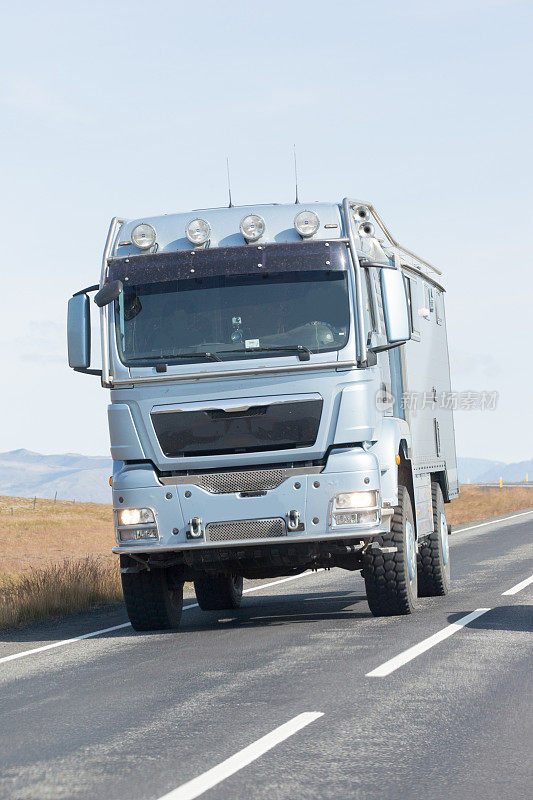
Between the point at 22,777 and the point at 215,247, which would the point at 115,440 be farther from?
the point at 22,777

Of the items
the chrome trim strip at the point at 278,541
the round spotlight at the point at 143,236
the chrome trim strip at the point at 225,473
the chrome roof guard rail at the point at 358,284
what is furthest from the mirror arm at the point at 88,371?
the chrome roof guard rail at the point at 358,284

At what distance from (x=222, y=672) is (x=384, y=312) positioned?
146 inches

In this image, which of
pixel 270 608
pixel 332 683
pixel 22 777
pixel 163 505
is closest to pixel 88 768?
pixel 22 777

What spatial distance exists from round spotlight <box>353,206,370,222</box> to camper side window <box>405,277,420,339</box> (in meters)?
1.92

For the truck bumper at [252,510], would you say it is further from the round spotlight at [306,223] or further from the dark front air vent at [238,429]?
the round spotlight at [306,223]

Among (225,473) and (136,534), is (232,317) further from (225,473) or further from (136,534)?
(136,534)

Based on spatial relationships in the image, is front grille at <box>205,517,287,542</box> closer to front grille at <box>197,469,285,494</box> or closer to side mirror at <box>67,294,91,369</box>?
front grille at <box>197,469,285,494</box>

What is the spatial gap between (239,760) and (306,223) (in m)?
6.34

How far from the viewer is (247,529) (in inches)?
423

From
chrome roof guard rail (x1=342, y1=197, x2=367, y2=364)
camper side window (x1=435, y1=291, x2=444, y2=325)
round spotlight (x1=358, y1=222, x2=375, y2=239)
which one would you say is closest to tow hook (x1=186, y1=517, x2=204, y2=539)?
chrome roof guard rail (x1=342, y1=197, x2=367, y2=364)

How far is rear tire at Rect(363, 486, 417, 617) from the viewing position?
37.7ft

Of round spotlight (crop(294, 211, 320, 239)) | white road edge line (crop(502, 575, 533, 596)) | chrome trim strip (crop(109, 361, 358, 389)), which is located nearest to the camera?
chrome trim strip (crop(109, 361, 358, 389))

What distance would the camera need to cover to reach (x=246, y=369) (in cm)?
1068

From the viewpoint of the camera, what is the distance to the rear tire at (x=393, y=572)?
37.7 feet
